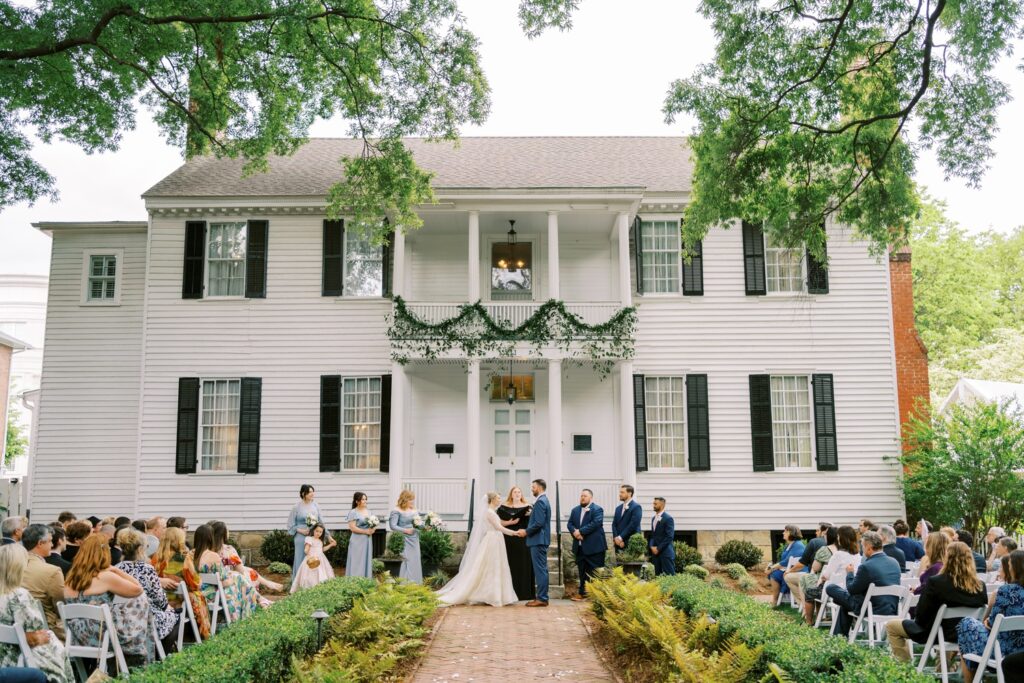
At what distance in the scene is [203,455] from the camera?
741 inches

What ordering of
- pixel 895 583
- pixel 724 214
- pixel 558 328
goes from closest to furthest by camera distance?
pixel 895 583 → pixel 724 214 → pixel 558 328

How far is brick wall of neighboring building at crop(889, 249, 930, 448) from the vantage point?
64.7ft

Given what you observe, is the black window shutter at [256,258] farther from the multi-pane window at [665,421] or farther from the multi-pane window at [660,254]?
the multi-pane window at [665,421]

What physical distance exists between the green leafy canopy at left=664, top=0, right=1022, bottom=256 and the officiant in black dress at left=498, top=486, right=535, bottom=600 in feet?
19.1

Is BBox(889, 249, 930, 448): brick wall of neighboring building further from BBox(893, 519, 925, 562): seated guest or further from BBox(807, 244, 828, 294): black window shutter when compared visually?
BBox(893, 519, 925, 562): seated guest

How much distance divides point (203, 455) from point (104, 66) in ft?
26.7

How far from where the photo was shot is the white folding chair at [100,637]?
23.2ft

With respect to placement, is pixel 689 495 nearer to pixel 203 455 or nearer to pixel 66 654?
pixel 203 455

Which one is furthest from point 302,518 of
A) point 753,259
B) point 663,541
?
point 753,259

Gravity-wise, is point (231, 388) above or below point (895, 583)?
above

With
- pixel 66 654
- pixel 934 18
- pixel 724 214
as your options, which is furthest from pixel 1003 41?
pixel 66 654

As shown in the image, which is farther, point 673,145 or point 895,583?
point 673,145

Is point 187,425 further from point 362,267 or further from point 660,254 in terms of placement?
point 660,254

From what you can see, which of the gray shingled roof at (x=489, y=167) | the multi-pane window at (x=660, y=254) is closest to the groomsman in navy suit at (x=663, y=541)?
the multi-pane window at (x=660, y=254)
